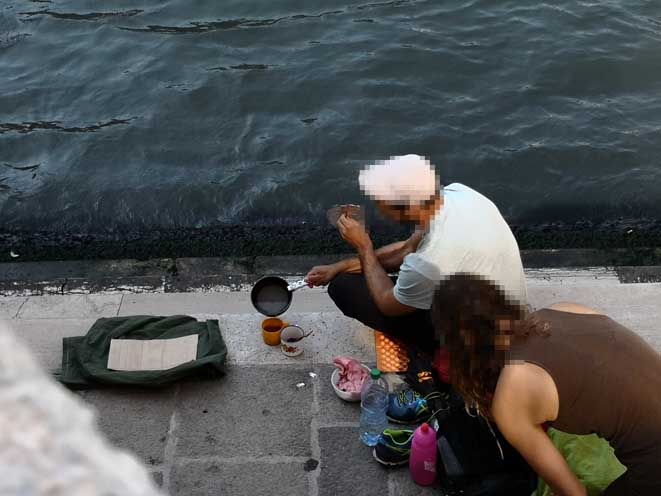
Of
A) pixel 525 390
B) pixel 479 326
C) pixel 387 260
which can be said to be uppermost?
pixel 479 326

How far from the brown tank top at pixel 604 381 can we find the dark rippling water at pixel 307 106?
417cm

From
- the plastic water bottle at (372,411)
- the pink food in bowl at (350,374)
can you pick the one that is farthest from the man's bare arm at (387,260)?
the plastic water bottle at (372,411)

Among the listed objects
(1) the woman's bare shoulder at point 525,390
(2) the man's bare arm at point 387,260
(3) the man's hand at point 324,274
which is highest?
(1) the woman's bare shoulder at point 525,390

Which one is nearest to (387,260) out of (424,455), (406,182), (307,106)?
(406,182)

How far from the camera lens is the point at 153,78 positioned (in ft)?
29.3

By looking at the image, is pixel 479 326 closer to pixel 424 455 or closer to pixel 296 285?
pixel 424 455

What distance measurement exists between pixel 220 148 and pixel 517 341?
5.41 m

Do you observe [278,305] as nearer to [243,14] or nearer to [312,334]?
[312,334]

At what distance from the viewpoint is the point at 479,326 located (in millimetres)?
2895

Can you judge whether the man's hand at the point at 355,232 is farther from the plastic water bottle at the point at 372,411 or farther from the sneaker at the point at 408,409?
the sneaker at the point at 408,409

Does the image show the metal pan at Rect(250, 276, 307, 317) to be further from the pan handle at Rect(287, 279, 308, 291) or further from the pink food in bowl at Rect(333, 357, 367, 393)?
the pink food in bowl at Rect(333, 357, 367, 393)

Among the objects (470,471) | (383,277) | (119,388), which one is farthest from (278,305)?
(470,471)

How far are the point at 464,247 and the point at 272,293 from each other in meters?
1.41

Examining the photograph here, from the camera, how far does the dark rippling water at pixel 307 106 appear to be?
726 centimetres
